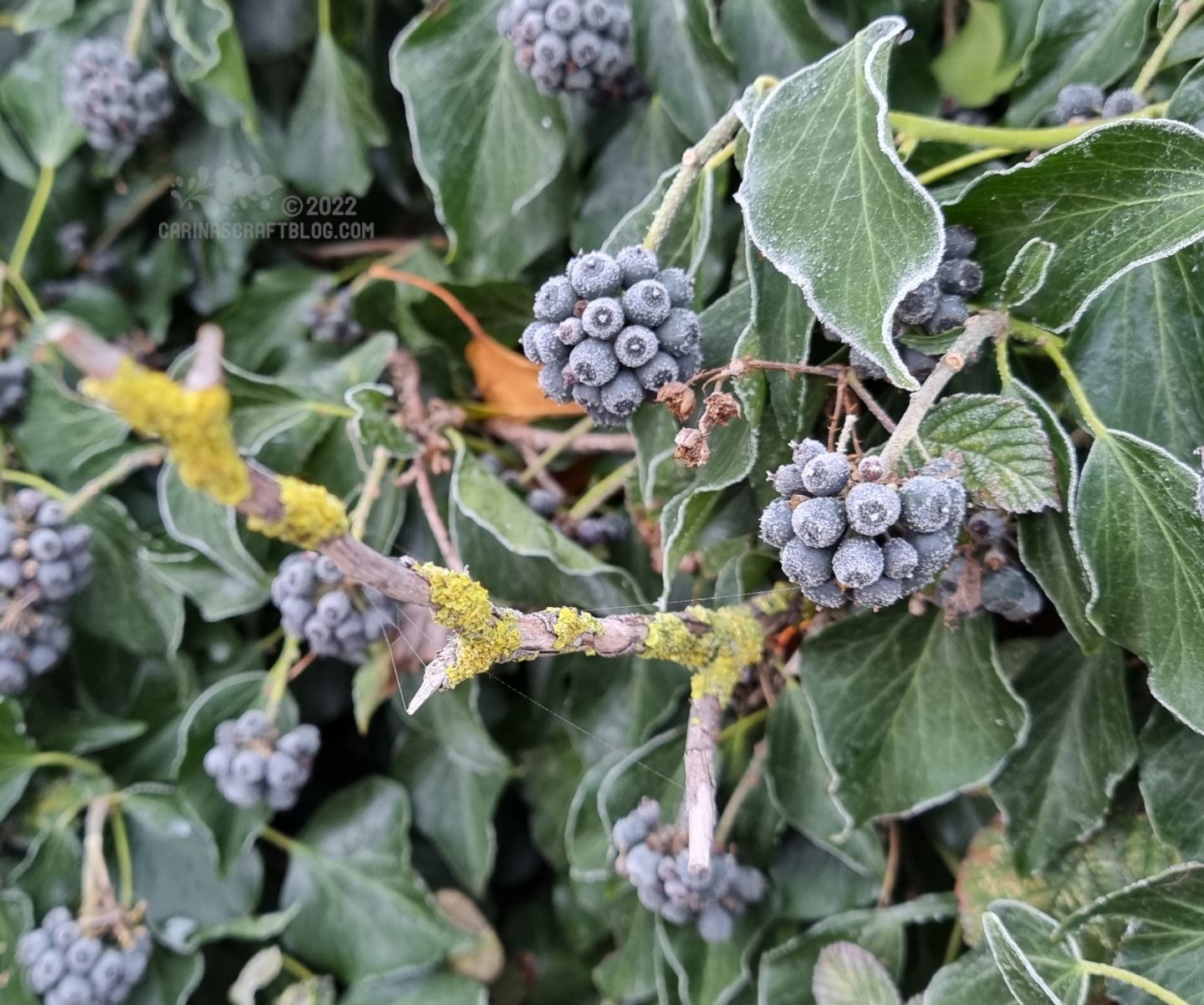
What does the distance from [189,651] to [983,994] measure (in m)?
0.69

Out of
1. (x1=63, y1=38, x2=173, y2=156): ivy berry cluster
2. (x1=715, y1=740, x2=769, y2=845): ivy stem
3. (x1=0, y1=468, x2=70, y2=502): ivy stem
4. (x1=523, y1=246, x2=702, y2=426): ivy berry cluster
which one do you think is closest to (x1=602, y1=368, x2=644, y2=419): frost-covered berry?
(x1=523, y1=246, x2=702, y2=426): ivy berry cluster

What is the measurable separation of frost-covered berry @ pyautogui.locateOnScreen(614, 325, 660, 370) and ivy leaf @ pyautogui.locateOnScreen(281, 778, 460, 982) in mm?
527

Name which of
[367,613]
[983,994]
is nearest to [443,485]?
[367,613]

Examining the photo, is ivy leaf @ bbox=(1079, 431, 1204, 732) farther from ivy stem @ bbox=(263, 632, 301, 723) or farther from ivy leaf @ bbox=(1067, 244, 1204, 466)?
ivy stem @ bbox=(263, 632, 301, 723)

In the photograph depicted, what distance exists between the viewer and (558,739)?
82 cm

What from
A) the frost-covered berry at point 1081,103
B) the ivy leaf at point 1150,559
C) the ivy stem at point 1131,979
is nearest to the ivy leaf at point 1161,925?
the ivy stem at point 1131,979

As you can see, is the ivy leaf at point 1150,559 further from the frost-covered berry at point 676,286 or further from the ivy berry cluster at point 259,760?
the ivy berry cluster at point 259,760

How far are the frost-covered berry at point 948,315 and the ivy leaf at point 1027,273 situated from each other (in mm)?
20

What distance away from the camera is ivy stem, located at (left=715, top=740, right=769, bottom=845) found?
0.67 metres

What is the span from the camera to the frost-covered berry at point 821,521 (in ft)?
1.28

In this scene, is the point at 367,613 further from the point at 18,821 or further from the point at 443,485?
the point at 18,821

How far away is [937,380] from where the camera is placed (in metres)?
0.44

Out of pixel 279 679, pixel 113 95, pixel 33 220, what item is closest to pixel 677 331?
pixel 279 679

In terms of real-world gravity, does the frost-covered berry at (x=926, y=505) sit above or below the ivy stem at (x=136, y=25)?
below
